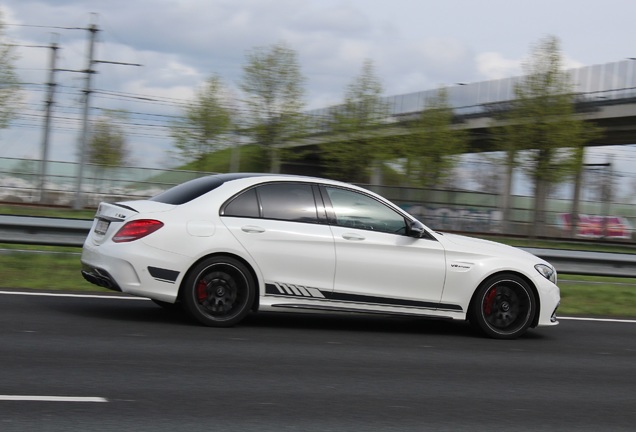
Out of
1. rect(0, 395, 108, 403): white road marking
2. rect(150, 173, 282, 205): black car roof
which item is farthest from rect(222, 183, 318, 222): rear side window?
rect(0, 395, 108, 403): white road marking

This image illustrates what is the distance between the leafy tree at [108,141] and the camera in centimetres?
6206

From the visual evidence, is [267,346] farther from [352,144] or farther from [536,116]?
[352,144]

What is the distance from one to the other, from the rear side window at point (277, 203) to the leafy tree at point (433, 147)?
152ft

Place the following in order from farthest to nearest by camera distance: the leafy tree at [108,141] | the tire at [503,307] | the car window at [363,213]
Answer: the leafy tree at [108,141], the tire at [503,307], the car window at [363,213]

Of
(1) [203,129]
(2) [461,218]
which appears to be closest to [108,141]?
(1) [203,129]

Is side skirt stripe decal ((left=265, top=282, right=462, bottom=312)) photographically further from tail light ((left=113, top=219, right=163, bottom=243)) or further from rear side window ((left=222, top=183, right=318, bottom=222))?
tail light ((left=113, top=219, right=163, bottom=243))

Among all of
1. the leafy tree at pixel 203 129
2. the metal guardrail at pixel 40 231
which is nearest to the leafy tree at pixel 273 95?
the leafy tree at pixel 203 129

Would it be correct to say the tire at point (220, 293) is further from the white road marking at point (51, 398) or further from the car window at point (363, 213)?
the white road marking at point (51, 398)

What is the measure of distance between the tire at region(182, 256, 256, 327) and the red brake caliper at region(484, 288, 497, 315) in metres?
2.48

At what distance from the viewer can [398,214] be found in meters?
9.46

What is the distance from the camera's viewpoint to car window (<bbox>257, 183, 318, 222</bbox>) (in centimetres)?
905

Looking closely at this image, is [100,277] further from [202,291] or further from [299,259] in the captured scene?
[299,259]

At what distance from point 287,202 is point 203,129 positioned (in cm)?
4542

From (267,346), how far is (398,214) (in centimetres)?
217
